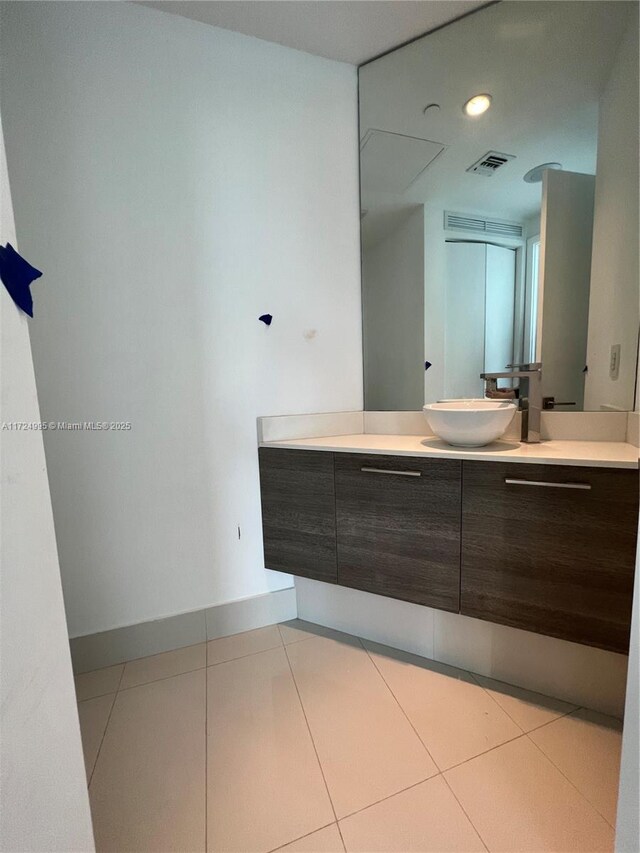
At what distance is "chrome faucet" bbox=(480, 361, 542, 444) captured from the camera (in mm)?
1386

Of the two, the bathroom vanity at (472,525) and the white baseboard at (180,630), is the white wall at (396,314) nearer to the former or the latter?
the bathroom vanity at (472,525)

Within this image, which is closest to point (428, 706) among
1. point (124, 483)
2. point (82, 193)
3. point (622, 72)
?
point (124, 483)

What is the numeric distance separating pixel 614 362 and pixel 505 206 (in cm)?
77

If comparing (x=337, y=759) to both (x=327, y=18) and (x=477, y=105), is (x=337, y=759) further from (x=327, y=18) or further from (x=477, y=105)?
(x=327, y=18)

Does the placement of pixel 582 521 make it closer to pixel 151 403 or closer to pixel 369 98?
pixel 151 403

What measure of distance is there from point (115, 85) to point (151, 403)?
1186mm

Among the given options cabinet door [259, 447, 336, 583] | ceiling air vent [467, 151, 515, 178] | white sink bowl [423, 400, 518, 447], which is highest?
ceiling air vent [467, 151, 515, 178]

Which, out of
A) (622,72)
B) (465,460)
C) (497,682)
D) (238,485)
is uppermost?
(622,72)

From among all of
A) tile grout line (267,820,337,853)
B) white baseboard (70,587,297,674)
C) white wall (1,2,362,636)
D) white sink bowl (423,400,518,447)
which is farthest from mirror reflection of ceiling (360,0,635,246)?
tile grout line (267,820,337,853)

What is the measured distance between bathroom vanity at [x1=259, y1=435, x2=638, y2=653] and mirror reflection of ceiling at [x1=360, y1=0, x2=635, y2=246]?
42.8 inches

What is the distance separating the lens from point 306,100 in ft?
5.30

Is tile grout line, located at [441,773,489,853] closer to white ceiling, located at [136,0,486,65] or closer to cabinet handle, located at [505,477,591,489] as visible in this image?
cabinet handle, located at [505,477,591,489]

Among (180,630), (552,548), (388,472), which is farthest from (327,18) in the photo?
(180,630)

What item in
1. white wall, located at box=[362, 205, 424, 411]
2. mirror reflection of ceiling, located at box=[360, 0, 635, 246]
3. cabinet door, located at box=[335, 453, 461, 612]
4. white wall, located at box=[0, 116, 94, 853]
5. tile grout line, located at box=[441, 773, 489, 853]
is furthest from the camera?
white wall, located at box=[362, 205, 424, 411]
